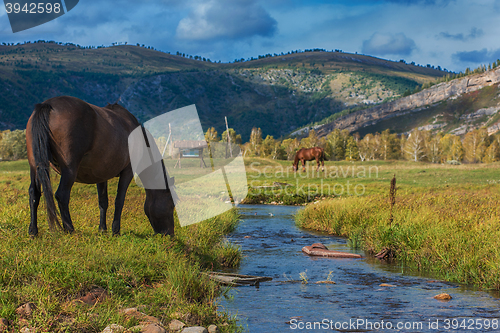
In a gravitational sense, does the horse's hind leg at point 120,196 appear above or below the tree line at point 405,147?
below

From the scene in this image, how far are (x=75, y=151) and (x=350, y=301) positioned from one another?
18.2ft

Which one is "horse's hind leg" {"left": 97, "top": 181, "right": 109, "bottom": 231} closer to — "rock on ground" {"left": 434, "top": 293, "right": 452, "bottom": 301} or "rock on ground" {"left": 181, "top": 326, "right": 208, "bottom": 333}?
"rock on ground" {"left": 181, "top": 326, "right": 208, "bottom": 333}

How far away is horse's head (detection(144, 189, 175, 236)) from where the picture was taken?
8.69m

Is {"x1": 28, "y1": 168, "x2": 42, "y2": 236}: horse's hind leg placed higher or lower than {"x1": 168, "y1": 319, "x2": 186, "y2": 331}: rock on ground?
higher

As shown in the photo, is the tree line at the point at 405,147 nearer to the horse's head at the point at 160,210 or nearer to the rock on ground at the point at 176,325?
the horse's head at the point at 160,210

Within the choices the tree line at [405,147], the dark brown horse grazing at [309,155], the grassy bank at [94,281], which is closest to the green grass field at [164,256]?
the grassy bank at [94,281]

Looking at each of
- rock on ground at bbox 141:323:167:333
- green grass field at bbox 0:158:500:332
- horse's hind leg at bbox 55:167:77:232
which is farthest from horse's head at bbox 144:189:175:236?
rock on ground at bbox 141:323:167:333

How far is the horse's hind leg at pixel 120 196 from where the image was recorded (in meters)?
8.28

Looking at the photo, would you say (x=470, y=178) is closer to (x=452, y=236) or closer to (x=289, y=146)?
(x=452, y=236)

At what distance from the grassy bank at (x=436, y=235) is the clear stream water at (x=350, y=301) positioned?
0.61 m

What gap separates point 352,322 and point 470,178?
30.6 metres

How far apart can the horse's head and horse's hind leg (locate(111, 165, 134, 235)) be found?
0.54m

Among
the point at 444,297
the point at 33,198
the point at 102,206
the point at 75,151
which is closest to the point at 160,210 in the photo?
the point at 102,206

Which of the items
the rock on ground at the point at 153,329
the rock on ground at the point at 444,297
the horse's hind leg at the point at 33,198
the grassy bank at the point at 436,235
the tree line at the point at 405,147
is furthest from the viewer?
the tree line at the point at 405,147
